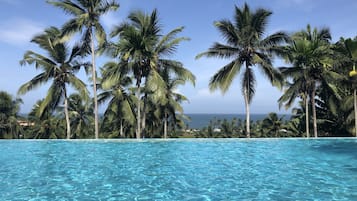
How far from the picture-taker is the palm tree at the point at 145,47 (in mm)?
14656

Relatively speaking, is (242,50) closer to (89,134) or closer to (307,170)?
(307,170)

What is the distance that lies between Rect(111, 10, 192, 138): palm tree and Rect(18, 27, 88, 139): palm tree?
2.86 meters

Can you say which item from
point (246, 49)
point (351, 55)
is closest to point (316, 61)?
point (351, 55)

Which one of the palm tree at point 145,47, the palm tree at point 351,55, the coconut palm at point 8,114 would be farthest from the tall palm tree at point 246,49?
the coconut palm at point 8,114

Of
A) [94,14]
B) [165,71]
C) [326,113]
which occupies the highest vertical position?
[94,14]

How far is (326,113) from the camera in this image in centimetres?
2070

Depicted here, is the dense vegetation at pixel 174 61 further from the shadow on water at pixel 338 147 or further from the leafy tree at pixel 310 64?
the shadow on water at pixel 338 147

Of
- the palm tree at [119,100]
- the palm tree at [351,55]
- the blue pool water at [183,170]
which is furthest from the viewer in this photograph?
the palm tree at [119,100]

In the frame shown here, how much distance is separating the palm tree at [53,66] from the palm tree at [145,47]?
286 centimetres

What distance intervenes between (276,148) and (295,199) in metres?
6.41

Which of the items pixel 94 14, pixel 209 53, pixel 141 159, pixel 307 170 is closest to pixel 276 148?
pixel 307 170

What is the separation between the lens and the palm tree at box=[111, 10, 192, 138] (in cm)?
1466

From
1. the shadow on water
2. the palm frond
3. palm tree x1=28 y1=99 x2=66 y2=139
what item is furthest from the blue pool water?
palm tree x1=28 y1=99 x2=66 y2=139

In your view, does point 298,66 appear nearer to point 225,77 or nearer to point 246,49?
point 246,49
